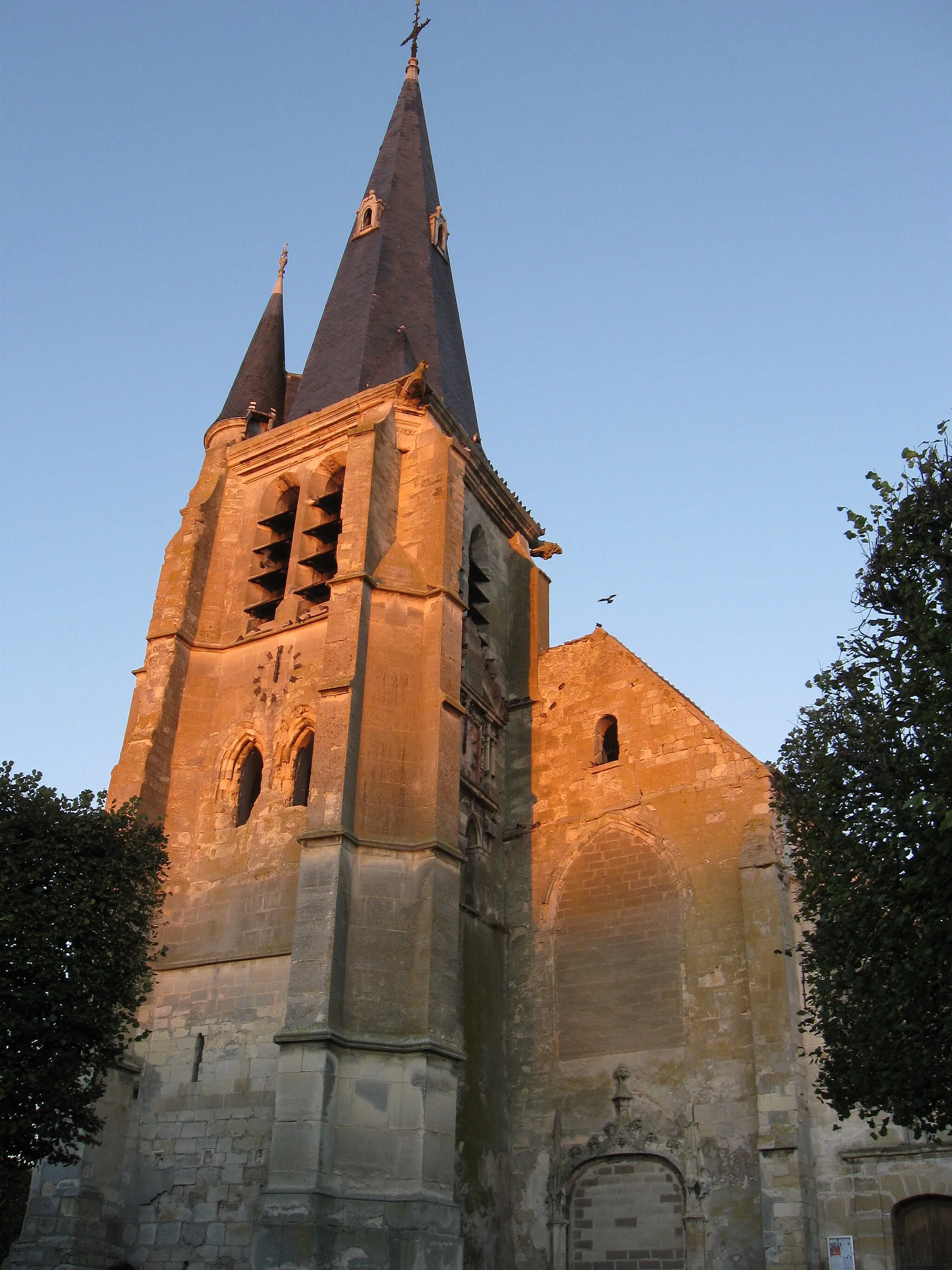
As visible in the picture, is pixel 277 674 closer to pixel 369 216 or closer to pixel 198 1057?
pixel 198 1057

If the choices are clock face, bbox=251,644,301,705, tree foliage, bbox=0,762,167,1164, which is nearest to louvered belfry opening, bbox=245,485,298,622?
clock face, bbox=251,644,301,705

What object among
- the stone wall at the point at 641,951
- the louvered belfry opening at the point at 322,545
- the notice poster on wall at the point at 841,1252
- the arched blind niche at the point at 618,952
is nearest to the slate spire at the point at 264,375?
the louvered belfry opening at the point at 322,545

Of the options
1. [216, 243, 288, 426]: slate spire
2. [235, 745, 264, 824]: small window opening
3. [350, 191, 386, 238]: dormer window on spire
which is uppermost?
[350, 191, 386, 238]: dormer window on spire

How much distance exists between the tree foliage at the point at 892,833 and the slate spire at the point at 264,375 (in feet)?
44.7

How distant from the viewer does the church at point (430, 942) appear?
12531 millimetres

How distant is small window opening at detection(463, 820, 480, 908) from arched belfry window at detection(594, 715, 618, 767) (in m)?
2.06

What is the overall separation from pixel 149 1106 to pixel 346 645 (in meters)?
5.93

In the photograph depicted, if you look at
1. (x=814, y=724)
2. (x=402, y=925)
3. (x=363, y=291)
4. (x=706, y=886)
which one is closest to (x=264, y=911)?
(x=402, y=925)

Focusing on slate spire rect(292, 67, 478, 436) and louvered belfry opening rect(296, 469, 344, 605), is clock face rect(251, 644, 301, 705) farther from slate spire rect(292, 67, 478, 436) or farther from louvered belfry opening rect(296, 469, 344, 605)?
slate spire rect(292, 67, 478, 436)

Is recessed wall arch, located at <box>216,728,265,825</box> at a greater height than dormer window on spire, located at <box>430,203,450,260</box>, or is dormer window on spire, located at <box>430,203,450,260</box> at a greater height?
dormer window on spire, located at <box>430,203,450,260</box>

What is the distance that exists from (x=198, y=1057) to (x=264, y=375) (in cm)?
1290

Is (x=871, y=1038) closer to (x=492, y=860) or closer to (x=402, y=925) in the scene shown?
(x=402, y=925)

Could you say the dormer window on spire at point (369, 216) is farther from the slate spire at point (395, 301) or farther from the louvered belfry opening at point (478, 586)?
the louvered belfry opening at point (478, 586)

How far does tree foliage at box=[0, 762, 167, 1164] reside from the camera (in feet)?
36.6
